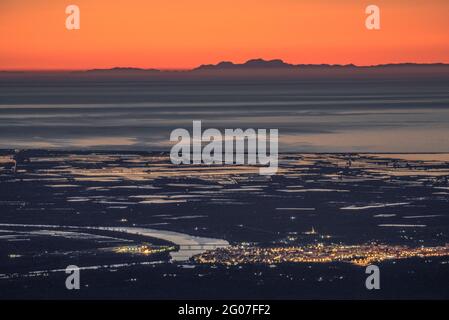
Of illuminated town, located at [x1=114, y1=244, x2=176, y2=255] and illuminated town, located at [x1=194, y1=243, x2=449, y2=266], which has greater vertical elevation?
illuminated town, located at [x1=114, y1=244, x2=176, y2=255]

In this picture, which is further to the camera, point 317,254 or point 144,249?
point 144,249

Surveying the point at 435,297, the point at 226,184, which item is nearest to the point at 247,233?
the point at 435,297

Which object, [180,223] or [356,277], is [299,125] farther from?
[356,277]

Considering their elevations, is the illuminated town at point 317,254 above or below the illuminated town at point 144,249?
below

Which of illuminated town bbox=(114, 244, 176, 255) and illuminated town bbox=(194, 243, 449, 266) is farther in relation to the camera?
illuminated town bbox=(114, 244, 176, 255)

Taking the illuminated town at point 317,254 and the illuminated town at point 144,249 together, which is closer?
the illuminated town at point 317,254

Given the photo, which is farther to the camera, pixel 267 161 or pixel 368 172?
pixel 267 161
